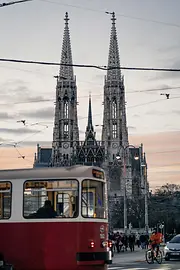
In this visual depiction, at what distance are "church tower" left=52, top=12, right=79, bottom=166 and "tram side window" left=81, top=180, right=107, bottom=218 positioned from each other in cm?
10653

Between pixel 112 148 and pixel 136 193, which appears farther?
pixel 112 148

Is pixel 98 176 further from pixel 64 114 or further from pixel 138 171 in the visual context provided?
pixel 138 171

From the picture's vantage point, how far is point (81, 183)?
51.4 feet

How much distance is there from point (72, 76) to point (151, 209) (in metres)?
38.4

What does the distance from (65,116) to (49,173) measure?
108438 millimetres

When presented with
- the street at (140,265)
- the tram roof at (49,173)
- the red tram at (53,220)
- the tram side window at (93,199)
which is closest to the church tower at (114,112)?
the street at (140,265)

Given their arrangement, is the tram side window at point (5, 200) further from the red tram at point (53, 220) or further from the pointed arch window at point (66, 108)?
the pointed arch window at point (66, 108)

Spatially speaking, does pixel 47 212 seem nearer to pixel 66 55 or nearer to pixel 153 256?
pixel 153 256

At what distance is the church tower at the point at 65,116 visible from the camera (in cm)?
12356

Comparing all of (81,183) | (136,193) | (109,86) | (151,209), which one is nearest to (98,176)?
(81,183)

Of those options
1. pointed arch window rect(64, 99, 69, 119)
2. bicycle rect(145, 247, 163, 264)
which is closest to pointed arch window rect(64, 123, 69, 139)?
pointed arch window rect(64, 99, 69, 119)

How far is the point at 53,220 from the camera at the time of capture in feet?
51.4

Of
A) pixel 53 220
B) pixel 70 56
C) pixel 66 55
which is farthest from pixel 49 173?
pixel 70 56

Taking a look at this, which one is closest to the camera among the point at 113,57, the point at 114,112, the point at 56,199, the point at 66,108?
the point at 56,199
